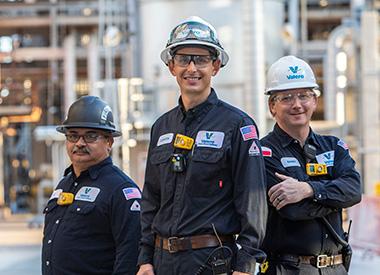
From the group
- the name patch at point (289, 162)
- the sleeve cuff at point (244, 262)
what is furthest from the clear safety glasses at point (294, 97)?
the sleeve cuff at point (244, 262)

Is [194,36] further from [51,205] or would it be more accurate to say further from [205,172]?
[51,205]

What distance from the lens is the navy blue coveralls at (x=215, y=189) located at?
3369 mm

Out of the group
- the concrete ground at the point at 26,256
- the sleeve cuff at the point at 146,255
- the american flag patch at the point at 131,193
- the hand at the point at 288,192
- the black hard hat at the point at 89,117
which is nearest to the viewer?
the sleeve cuff at the point at 146,255

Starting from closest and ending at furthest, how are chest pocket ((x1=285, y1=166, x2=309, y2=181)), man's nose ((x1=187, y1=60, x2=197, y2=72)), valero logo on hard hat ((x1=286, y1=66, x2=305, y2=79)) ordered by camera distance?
man's nose ((x1=187, y1=60, x2=197, y2=72))
chest pocket ((x1=285, y1=166, x2=309, y2=181))
valero logo on hard hat ((x1=286, y1=66, x2=305, y2=79))

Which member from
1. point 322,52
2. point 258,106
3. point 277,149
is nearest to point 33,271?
point 258,106

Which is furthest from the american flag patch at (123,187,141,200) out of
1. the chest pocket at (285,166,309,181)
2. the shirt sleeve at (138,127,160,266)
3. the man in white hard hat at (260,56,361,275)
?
the chest pocket at (285,166,309,181)

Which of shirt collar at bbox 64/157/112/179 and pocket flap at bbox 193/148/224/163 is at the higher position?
pocket flap at bbox 193/148/224/163

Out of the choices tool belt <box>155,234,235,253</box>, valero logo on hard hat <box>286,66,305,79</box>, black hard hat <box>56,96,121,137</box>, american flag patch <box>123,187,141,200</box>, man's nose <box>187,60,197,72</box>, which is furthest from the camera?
black hard hat <box>56,96,121,137</box>

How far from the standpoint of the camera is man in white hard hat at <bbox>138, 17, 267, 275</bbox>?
338 cm

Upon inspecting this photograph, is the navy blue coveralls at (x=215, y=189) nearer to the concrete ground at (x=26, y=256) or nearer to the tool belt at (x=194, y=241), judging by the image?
the tool belt at (x=194, y=241)

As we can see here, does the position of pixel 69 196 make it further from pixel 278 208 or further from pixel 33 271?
pixel 33 271

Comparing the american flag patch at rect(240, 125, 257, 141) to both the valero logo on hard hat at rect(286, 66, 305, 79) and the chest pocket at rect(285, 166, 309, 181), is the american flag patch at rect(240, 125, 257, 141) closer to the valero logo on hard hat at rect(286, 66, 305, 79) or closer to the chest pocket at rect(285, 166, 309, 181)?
the chest pocket at rect(285, 166, 309, 181)

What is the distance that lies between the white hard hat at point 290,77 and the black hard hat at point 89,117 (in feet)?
3.10

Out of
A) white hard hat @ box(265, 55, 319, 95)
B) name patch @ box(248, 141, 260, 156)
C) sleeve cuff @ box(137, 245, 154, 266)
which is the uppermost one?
white hard hat @ box(265, 55, 319, 95)
